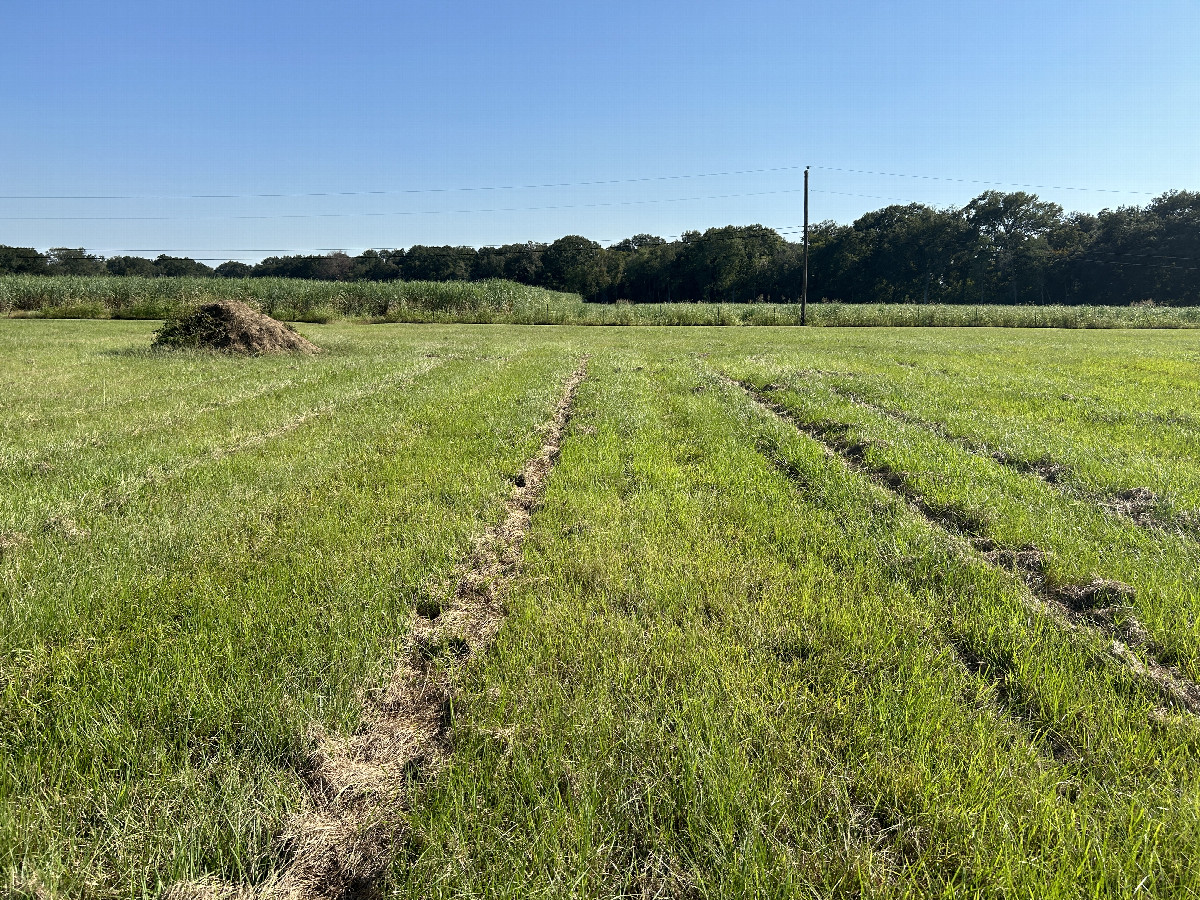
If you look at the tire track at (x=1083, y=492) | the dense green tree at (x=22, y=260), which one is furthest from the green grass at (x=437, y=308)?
the dense green tree at (x=22, y=260)

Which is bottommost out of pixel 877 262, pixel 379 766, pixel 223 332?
pixel 379 766

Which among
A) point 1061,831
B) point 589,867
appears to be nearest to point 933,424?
point 1061,831

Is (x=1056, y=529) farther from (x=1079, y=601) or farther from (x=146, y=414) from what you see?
(x=146, y=414)

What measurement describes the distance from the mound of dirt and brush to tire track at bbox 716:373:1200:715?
15.9m

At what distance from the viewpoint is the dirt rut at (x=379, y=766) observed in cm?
175

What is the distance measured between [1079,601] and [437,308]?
40.2m

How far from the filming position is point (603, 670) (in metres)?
2.69

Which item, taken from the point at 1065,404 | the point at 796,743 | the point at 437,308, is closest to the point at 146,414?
the point at 796,743

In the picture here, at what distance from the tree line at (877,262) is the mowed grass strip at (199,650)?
77.6 meters

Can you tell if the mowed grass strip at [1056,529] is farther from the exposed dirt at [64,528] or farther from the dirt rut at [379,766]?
the exposed dirt at [64,528]

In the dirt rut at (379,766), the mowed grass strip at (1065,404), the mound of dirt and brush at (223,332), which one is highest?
the mound of dirt and brush at (223,332)

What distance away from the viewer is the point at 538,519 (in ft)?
15.3

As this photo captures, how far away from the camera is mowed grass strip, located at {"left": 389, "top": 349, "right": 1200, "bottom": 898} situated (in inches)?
68.4

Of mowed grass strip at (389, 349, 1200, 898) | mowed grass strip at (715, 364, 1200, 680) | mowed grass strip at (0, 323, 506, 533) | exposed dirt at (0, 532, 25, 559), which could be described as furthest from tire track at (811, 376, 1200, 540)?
mowed grass strip at (0, 323, 506, 533)
